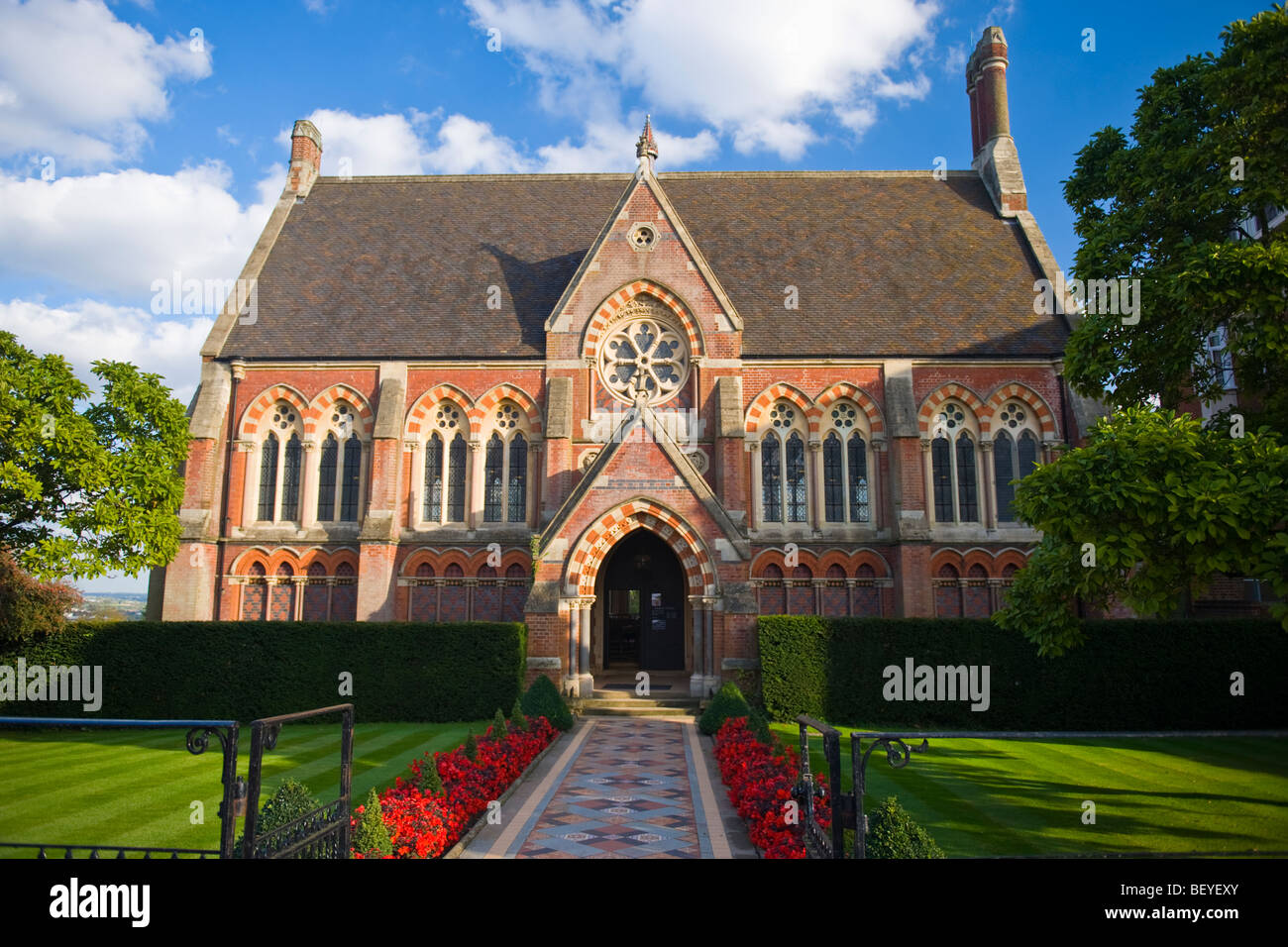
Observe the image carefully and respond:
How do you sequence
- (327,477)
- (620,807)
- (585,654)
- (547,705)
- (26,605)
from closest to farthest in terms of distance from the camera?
(620,807) → (547,705) → (26,605) → (585,654) → (327,477)

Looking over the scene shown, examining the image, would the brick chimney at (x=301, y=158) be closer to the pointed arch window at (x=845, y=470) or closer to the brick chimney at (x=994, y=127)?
the pointed arch window at (x=845, y=470)

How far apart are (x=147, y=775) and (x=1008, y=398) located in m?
24.9

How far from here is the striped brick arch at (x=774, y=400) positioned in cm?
2583

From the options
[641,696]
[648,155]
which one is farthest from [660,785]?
[648,155]

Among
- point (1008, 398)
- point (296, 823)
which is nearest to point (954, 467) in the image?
point (1008, 398)

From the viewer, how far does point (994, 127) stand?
1254 inches

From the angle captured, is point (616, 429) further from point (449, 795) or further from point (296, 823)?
point (296, 823)

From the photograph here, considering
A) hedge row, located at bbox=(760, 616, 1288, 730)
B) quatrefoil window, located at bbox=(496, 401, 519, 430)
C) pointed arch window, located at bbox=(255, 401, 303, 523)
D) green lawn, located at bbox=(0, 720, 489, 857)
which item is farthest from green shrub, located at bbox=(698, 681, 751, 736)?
pointed arch window, located at bbox=(255, 401, 303, 523)

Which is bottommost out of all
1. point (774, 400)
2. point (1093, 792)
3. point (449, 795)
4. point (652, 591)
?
point (1093, 792)

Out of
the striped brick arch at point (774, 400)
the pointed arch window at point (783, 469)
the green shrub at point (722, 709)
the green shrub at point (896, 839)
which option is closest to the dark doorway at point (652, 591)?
the pointed arch window at point (783, 469)

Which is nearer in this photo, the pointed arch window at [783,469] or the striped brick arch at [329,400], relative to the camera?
the pointed arch window at [783,469]

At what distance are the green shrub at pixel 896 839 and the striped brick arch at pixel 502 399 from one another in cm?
1996
